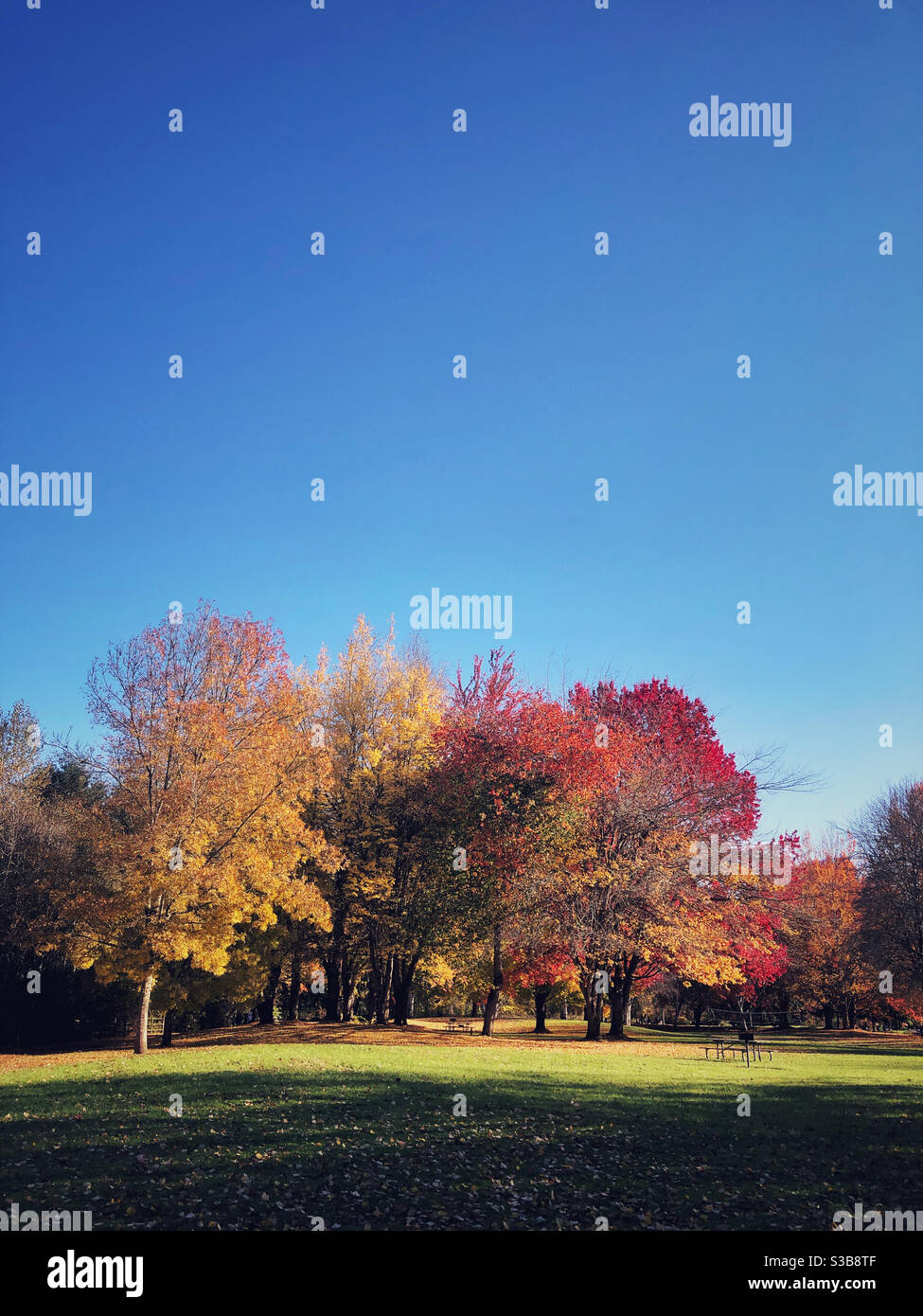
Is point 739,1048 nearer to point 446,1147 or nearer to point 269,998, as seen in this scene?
point 446,1147

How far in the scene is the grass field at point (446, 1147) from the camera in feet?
28.6

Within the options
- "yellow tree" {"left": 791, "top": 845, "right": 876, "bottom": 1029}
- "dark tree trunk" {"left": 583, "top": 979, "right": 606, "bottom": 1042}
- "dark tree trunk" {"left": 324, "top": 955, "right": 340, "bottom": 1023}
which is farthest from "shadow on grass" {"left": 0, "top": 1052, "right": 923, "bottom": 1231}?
"yellow tree" {"left": 791, "top": 845, "right": 876, "bottom": 1029}

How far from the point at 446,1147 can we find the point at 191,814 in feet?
54.0

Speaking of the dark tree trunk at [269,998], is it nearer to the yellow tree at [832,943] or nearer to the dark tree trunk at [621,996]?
the dark tree trunk at [621,996]

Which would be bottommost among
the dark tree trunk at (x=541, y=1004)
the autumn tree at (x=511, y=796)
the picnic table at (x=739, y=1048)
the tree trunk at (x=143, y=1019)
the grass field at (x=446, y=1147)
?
the dark tree trunk at (x=541, y=1004)

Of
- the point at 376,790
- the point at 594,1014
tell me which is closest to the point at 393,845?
the point at 376,790

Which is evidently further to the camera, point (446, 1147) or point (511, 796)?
point (511, 796)

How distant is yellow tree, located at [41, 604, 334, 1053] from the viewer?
80.7 feet

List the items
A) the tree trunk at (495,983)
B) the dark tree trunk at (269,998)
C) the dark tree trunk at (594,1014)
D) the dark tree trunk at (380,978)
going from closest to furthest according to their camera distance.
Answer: the tree trunk at (495,983)
the dark tree trunk at (594,1014)
the dark tree trunk at (380,978)
the dark tree trunk at (269,998)

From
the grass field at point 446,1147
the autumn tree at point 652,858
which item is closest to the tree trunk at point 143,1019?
the grass field at point 446,1147

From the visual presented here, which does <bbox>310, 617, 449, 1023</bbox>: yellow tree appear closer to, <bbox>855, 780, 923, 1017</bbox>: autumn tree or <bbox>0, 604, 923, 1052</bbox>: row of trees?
<bbox>0, 604, 923, 1052</bbox>: row of trees

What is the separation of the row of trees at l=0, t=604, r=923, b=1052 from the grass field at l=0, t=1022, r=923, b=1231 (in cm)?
724

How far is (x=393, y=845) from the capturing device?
3466 centimetres

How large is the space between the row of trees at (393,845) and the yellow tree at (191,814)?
80 millimetres
